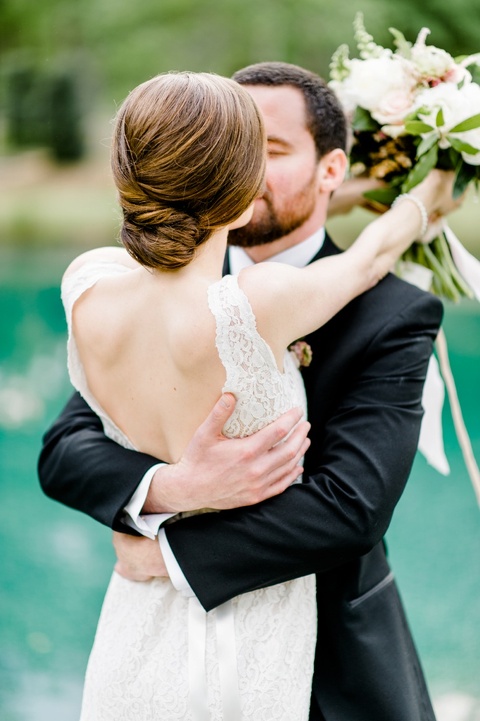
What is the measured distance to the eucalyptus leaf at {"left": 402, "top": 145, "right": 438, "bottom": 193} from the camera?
89.3 inches

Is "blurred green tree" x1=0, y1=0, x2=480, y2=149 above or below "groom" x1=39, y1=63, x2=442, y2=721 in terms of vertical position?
below

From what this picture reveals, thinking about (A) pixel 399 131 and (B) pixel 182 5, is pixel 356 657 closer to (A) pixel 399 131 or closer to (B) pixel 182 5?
(A) pixel 399 131

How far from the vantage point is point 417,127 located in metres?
2.27

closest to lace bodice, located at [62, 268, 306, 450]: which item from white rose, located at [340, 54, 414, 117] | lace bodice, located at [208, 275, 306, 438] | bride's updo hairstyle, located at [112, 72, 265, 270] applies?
lace bodice, located at [208, 275, 306, 438]

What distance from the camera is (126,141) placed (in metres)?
1.58

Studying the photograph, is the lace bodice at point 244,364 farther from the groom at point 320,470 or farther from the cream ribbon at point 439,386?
the cream ribbon at point 439,386

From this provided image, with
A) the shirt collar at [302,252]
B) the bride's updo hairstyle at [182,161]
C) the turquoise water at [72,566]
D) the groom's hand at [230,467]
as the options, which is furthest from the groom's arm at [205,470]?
the turquoise water at [72,566]

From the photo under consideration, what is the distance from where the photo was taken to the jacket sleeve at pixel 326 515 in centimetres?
177

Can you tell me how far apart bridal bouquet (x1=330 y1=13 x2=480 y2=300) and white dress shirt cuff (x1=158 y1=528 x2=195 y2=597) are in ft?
3.71

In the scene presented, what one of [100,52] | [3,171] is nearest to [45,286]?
[3,171]

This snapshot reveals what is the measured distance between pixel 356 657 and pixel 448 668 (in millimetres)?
3190

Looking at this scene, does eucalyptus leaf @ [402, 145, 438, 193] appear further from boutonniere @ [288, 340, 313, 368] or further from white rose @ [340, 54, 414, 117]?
boutonniere @ [288, 340, 313, 368]

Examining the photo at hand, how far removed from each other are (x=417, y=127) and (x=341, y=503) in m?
1.05

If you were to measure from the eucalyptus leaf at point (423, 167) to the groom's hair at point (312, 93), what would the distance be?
0.82ft
